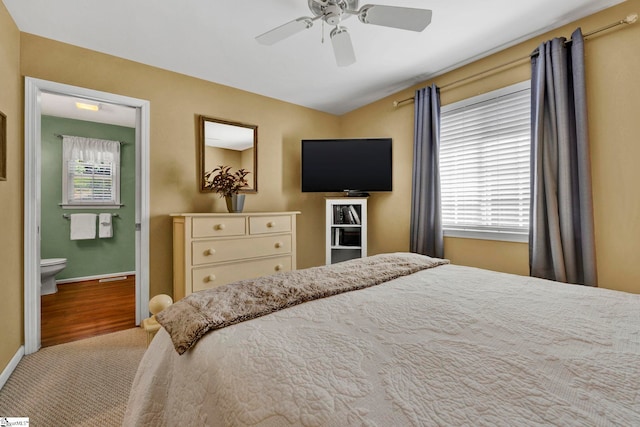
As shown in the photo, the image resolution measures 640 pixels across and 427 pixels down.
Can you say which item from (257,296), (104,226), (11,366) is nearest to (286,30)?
(257,296)

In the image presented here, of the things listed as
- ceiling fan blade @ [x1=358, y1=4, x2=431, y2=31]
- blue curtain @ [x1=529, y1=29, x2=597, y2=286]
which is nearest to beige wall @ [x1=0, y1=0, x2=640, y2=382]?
blue curtain @ [x1=529, y1=29, x2=597, y2=286]

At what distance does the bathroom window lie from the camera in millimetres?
4289

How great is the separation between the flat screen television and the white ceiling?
2.26 feet

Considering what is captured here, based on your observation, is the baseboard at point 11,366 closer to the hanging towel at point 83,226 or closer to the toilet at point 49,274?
the toilet at point 49,274

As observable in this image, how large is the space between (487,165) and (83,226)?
17.7 ft

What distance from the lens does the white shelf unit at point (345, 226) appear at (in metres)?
3.51

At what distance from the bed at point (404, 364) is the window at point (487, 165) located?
54.6 inches

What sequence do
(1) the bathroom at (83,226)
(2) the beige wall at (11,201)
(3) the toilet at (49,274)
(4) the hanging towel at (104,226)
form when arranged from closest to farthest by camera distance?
(2) the beige wall at (11,201) → (3) the toilet at (49,274) → (1) the bathroom at (83,226) → (4) the hanging towel at (104,226)

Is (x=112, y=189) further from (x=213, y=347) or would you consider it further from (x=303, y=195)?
(x=213, y=347)

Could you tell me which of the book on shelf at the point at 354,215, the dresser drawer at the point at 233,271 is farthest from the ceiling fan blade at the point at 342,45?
the dresser drawer at the point at 233,271

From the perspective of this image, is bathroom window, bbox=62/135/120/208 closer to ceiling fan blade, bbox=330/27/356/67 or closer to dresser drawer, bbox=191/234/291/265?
dresser drawer, bbox=191/234/291/265

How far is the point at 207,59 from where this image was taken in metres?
2.67

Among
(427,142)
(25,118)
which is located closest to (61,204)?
(25,118)

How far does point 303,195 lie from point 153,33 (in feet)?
7.54
